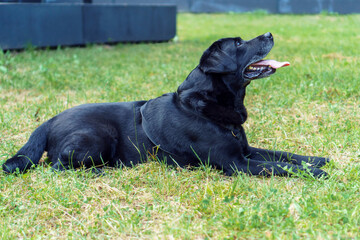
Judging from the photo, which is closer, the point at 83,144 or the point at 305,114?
the point at 83,144

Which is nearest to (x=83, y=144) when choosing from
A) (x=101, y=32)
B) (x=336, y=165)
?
(x=336, y=165)

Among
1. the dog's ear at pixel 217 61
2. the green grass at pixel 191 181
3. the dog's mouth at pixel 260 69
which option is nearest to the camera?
the green grass at pixel 191 181

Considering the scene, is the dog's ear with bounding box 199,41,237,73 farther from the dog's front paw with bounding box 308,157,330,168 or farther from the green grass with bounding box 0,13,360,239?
the dog's front paw with bounding box 308,157,330,168

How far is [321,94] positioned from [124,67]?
11.2ft

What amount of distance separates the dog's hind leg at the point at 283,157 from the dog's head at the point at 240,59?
60 centimetres

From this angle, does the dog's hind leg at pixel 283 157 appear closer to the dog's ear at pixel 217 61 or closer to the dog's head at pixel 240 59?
the dog's head at pixel 240 59

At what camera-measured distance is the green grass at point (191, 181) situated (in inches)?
86.8

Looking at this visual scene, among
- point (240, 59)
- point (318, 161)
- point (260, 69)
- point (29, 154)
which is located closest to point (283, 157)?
point (318, 161)

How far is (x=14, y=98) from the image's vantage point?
203 inches

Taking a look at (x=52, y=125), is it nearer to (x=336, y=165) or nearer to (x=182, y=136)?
(x=182, y=136)

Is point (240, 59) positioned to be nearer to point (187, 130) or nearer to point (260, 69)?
point (260, 69)

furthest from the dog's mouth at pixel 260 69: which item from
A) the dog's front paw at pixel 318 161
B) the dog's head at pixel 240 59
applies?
the dog's front paw at pixel 318 161

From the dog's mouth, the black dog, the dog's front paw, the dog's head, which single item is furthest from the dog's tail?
the dog's front paw

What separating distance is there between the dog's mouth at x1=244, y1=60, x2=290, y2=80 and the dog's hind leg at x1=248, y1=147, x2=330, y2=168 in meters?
0.60
